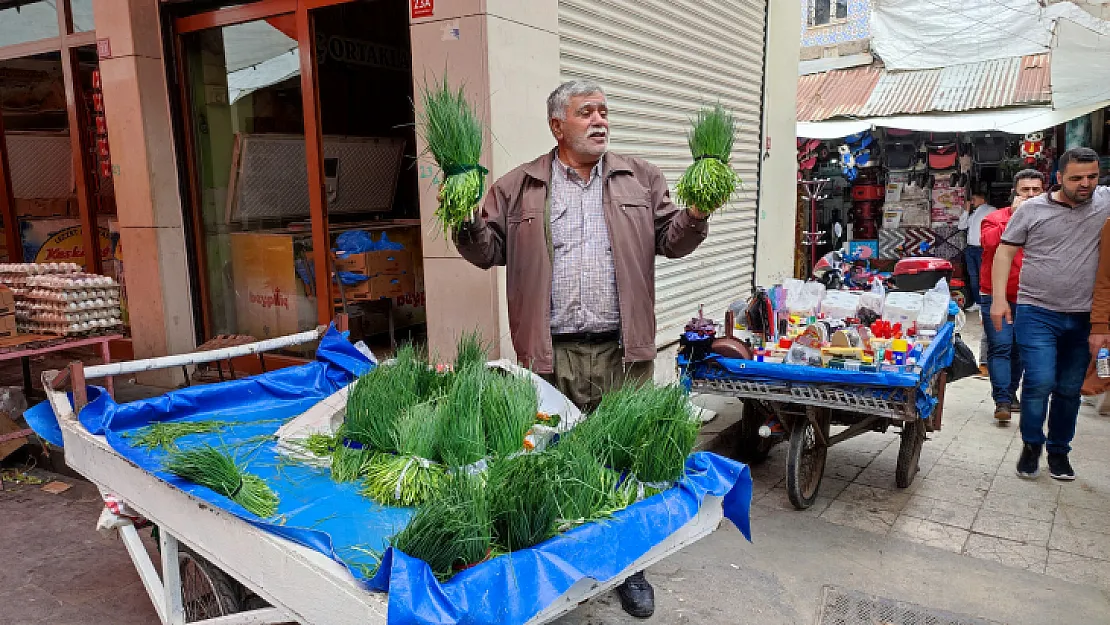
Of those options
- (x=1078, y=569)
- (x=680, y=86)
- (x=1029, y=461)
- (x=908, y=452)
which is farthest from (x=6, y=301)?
(x=1029, y=461)

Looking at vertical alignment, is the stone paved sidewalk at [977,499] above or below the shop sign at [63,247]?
below

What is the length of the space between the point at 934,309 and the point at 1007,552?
1323mm

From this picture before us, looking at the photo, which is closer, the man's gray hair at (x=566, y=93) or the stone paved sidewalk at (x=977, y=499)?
the man's gray hair at (x=566, y=93)

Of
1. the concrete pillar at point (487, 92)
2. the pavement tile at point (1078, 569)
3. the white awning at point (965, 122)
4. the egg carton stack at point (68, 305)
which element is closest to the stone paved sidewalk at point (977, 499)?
the pavement tile at point (1078, 569)

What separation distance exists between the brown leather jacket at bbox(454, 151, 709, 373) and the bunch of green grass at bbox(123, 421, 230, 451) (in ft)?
3.81

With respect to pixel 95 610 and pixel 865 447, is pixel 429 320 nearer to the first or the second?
pixel 95 610

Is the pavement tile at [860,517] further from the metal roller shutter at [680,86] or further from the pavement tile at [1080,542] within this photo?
the metal roller shutter at [680,86]

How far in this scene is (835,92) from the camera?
1417 cm

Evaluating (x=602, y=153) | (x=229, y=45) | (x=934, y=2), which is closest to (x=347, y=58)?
(x=229, y=45)

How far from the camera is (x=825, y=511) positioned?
4.23 metres

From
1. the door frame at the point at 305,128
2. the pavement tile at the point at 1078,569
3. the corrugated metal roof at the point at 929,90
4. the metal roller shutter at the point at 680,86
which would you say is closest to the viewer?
the pavement tile at the point at 1078,569

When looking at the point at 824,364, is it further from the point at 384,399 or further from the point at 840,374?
the point at 384,399

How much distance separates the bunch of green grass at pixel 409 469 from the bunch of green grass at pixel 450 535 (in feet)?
1.11

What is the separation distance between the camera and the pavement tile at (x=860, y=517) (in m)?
4.03
